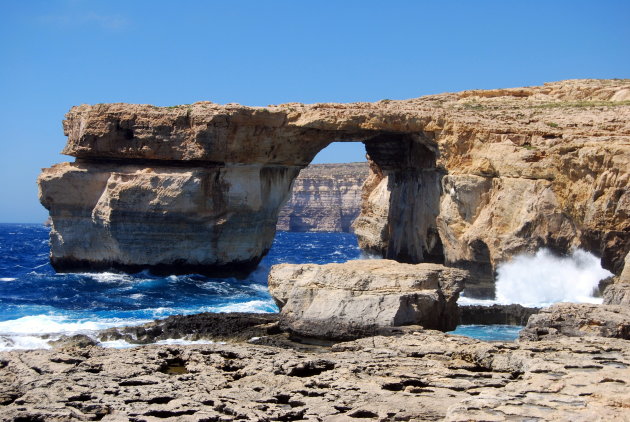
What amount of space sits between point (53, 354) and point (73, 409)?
3.17 m

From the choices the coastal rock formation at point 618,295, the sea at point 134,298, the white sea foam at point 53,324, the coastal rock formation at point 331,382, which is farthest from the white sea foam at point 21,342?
the coastal rock formation at point 618,295

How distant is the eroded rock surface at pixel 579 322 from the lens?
1434 cm

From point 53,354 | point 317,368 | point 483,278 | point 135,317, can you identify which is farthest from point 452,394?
point 483,278

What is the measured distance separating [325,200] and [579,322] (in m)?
90.9

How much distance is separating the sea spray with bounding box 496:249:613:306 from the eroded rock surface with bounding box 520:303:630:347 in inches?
361

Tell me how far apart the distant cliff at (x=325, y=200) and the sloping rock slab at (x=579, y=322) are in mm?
85816

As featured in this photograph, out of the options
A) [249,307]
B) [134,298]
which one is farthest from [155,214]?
[249,307]

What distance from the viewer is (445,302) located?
17500mm

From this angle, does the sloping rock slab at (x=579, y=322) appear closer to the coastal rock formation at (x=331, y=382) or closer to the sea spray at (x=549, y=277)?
the coastal rock formation at (x=331, y=382)

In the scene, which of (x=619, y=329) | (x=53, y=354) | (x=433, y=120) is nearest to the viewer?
(x=53, y=354)

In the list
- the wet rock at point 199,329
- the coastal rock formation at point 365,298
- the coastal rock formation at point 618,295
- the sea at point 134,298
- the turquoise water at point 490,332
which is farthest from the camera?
the sea at point 134,298

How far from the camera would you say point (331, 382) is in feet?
35.4

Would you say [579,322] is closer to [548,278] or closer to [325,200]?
[548,278]

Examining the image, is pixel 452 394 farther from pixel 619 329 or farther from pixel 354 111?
pixel 354 111
